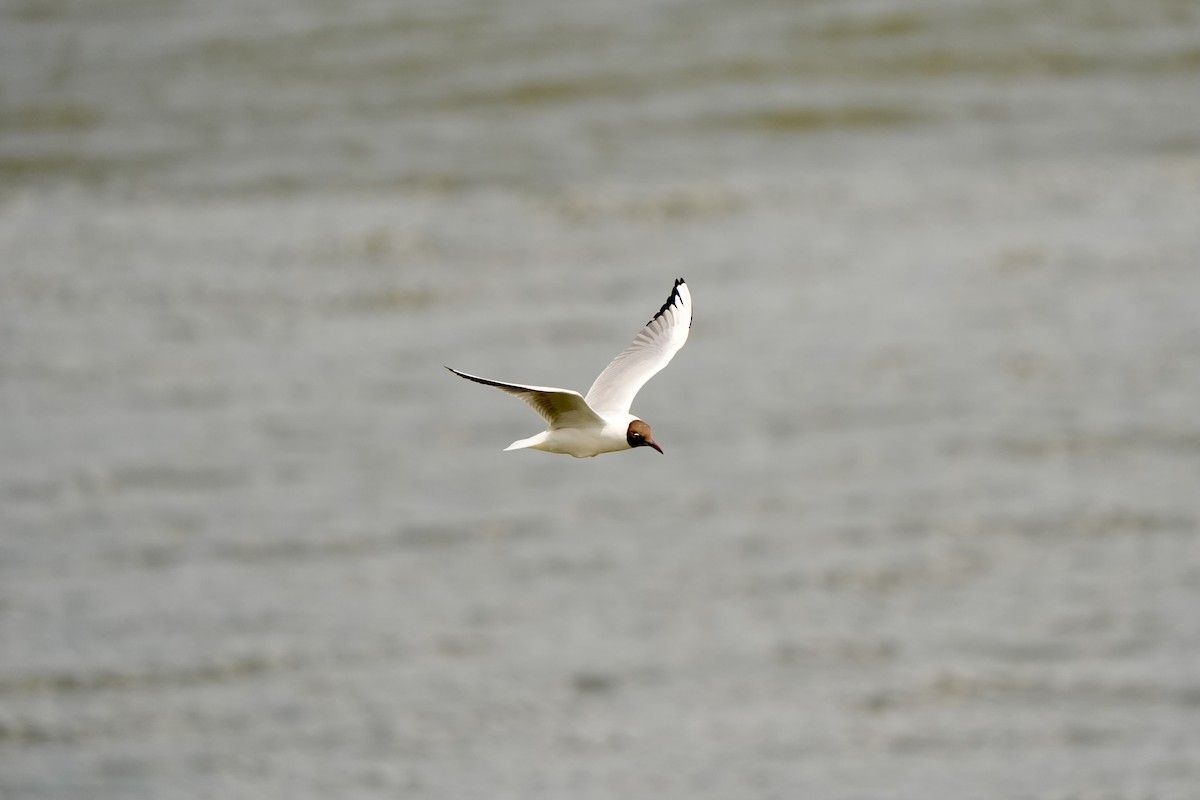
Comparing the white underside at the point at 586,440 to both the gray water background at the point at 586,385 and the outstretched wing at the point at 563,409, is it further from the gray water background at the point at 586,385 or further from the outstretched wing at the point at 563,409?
the gray water background at the point at 586,385

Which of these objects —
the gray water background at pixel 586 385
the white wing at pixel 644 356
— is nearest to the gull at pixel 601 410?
the white wing at pixel 644 356

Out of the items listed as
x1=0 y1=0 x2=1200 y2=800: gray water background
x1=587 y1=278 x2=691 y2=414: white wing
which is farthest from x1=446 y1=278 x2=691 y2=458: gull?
x1=0 y1=0 x2=1200 y2=800: gray water background

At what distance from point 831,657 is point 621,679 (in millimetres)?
1883

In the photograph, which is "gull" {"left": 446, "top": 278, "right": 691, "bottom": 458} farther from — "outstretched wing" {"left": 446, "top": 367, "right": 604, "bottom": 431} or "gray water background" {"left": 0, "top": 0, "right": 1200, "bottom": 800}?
"gray water background" {"left": 0, "top": 0, "right": 1200, "bottom": 800}

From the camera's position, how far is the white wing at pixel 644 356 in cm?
677

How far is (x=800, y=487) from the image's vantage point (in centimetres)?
1986

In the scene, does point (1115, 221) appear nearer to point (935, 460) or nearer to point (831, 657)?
point (935, 460)

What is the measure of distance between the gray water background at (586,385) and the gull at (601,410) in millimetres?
9110

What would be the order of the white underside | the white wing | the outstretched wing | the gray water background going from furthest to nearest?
1. the gray water background
2. the white wing
3. the white underside
4. the outstretched wing

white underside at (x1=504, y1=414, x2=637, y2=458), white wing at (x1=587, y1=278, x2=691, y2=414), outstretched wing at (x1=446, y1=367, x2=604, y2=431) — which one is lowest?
white underside at (x1=504, y1=414, x2=637, y2=458)

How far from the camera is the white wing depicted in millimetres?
6773

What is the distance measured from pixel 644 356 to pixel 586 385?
12.3m

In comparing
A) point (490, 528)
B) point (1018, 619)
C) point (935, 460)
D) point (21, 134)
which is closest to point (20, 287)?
point (21, 134)

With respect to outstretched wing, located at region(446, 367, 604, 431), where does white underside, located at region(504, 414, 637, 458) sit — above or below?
below
